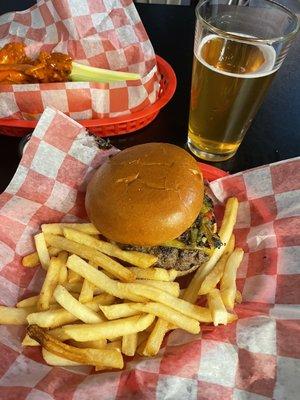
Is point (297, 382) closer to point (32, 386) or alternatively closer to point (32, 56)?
point (32, 386)

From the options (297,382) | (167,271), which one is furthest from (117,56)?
(297,382)

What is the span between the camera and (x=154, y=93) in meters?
2.33

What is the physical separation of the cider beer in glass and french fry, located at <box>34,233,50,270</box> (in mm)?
944

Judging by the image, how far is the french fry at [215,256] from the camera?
5.06 feet

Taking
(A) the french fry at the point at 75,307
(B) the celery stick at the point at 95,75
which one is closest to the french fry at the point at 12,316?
(A) the french fry at the point at 75,307

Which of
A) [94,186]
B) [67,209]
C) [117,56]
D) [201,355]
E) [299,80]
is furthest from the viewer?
[299,80]

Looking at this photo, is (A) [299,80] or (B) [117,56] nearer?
(B) [117,56]

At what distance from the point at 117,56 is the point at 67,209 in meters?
1.09

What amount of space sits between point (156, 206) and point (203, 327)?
0.45 m

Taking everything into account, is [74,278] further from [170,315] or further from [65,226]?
[170,315]

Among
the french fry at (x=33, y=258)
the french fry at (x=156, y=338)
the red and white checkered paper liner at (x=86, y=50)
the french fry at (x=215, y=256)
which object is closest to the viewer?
the french fry at (x=156, y=338)

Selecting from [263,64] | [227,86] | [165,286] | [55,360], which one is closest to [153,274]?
[165,286]

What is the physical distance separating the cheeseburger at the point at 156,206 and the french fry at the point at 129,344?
298mm

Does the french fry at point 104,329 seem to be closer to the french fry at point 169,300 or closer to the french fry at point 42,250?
the french fry at point 169,300
